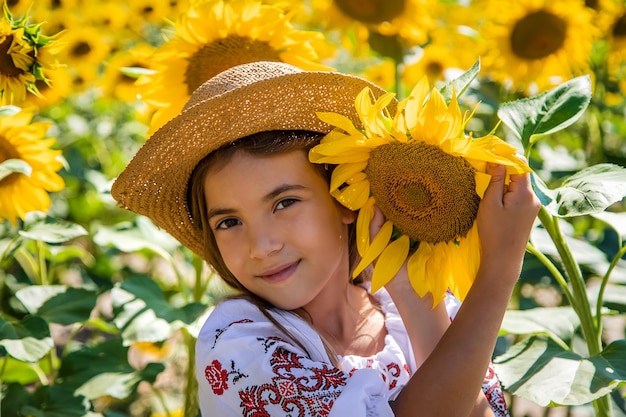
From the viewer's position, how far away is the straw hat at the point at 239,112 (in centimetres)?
134

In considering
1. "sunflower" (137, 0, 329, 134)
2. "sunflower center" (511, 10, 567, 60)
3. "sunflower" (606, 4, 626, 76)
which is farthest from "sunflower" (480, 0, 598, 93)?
"sunflower" (137, 0, 329, 134)

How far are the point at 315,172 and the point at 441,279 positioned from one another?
29 cm

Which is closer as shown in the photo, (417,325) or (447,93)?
(447,93)

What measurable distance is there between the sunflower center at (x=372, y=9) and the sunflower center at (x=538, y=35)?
0.40m

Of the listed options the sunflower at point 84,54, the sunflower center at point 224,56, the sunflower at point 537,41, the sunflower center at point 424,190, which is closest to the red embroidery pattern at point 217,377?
the sunflower center at point 424,190

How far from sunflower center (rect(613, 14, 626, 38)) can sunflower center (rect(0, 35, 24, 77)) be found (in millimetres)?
1710

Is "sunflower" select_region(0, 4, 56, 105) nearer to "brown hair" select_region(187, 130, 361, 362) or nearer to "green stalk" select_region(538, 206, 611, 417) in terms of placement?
"brown hair" select_region(187, 130, 361, 362)

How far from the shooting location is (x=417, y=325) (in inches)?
53.4

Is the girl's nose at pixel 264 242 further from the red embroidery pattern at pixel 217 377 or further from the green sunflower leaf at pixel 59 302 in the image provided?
the green sunflower leaf at pixel 59 302

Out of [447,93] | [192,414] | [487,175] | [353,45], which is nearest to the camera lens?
[487,175]

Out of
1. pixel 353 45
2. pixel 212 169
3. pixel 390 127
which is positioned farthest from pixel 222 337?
pixel 353 45

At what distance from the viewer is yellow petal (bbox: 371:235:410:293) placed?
4.01 feet

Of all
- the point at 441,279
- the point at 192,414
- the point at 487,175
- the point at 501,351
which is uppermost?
the point at 487,175

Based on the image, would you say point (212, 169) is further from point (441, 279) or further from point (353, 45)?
point (353, 45)
